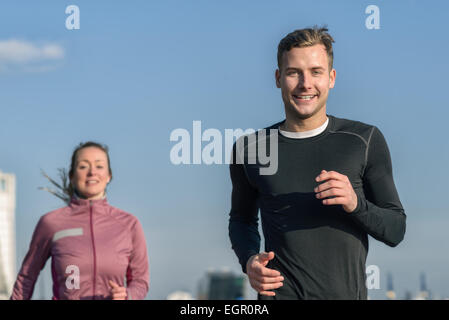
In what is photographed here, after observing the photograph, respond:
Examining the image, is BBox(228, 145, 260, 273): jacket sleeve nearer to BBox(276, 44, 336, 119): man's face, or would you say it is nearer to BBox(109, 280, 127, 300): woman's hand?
BBox(276, 44, 336, 119): man's face

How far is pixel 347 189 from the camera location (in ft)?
15.3

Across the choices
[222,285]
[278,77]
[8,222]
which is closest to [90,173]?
[278,77]

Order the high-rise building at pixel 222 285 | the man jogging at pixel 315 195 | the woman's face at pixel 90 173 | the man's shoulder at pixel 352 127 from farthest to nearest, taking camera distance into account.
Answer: the high-rise building at pixel 222 285 < the woman's face at pixel 90 173 < the man's shoulder at pixel 352 127 < the man jogging at pixel 315 195

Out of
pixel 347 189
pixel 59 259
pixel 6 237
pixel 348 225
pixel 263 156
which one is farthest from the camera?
pixel 6 237

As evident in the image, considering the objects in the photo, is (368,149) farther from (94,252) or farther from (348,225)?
(94,252)

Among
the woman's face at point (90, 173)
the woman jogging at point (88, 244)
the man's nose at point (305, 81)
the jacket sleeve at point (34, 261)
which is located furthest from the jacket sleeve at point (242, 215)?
the jacket sleeve at point (34, 261)

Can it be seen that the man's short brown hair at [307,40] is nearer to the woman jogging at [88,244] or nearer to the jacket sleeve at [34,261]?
the woman jogging at [88,244]

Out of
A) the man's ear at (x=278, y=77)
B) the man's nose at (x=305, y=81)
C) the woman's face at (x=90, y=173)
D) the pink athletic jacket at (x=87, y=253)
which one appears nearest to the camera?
the man's nose at (x=305, y=81)

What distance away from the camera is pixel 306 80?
17.2 feet

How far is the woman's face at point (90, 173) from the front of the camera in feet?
23.9

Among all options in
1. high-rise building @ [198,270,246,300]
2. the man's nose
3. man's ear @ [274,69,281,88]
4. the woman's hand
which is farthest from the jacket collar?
high-rise building @ [198,270,246,300]

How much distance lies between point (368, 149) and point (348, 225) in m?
0.51

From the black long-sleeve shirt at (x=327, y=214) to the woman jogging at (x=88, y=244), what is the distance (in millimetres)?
2047
